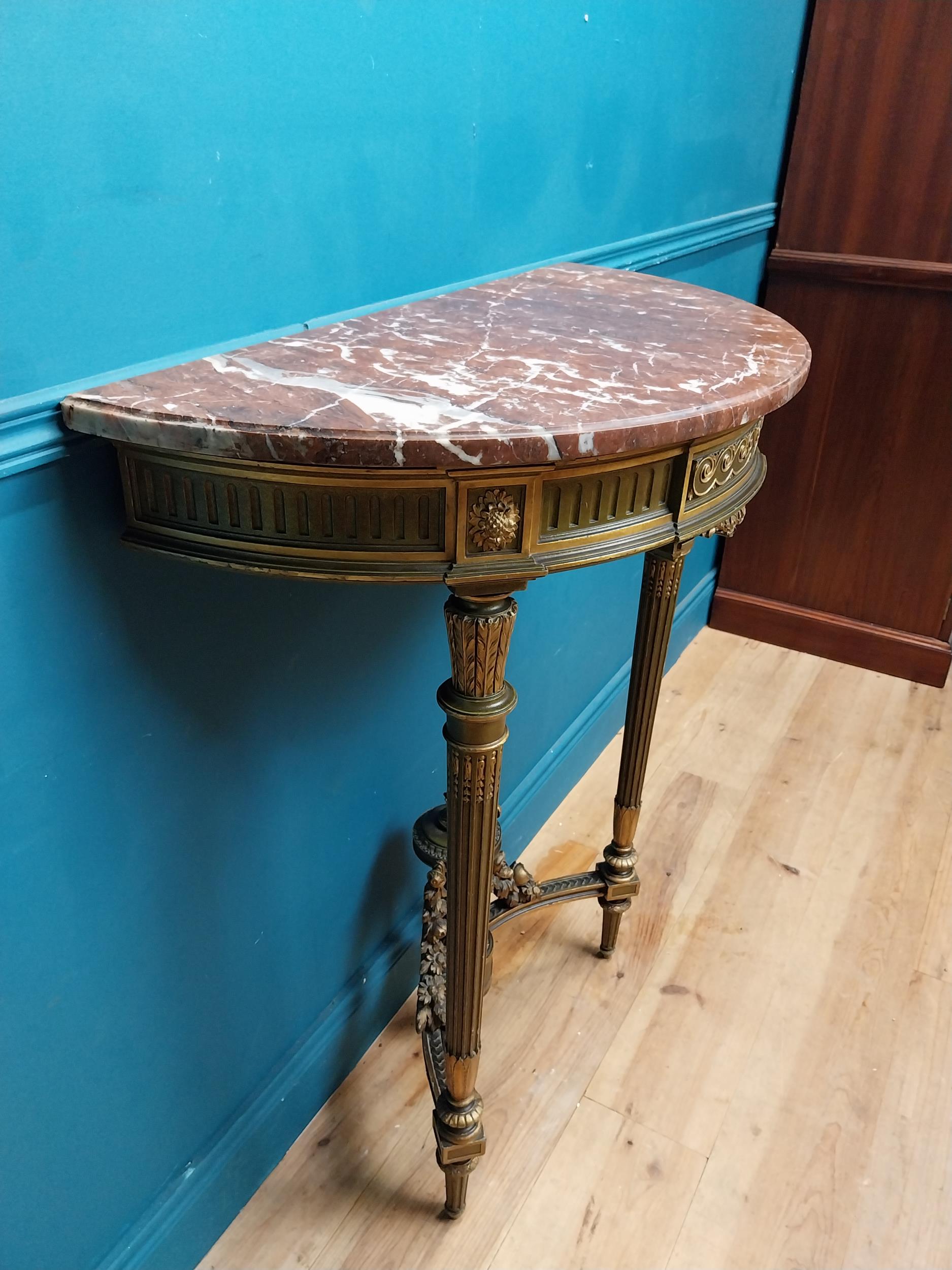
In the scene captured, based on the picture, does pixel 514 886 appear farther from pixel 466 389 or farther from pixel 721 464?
pixel 466 389

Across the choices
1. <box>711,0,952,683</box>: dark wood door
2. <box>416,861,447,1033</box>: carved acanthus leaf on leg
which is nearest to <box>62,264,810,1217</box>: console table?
<box>416,861,447,1033</box>: carved acanthus leaf on leg

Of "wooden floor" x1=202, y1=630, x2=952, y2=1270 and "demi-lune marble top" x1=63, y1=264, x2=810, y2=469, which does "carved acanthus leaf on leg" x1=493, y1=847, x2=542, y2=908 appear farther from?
"demi-lune marble top" x1=63, y1=264, x2=810, y2=469

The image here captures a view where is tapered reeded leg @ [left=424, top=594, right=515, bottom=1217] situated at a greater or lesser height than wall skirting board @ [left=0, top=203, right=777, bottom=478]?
lesser

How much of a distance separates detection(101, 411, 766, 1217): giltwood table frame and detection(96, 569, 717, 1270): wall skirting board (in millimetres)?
331

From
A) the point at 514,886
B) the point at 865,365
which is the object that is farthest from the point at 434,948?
the point at 865,365

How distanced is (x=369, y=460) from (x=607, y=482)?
24cm

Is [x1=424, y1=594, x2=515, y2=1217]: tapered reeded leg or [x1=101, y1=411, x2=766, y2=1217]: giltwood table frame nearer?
[x1=101, y1=411, x2=766, y2=1217]: giltwood table frame

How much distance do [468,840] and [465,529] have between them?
0.38 m

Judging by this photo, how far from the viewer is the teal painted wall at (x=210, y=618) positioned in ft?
2.68

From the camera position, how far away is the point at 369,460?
2.40ft

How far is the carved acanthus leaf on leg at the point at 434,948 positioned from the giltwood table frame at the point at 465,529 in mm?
194

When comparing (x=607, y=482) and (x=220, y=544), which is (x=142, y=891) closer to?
(x=220, y=544)

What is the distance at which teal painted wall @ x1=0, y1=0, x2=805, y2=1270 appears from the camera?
0.82 metres

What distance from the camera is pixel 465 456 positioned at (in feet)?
2.42
